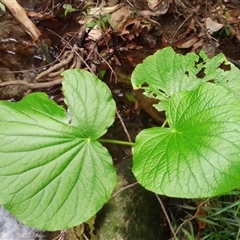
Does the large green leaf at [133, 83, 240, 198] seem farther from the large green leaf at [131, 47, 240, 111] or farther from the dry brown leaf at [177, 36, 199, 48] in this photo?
the dry brown leaf at [177, 36, 199, 48]

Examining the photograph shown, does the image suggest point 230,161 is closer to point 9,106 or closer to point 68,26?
point 9,106

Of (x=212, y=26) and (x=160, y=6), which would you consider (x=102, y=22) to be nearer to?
(x=160, y=6)

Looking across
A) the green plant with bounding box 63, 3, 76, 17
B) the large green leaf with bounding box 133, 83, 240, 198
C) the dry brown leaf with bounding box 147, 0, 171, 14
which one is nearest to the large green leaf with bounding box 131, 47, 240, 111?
the large green leaf with bounding box 133, 83, 240, 198

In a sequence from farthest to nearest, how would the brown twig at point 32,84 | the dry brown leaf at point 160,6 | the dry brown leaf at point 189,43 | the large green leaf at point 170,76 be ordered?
the dry brown leaf at point 160,6, the dry brown leaf at point 189,43, the brown twig at point 32,84, the large green leaf at point 170,76

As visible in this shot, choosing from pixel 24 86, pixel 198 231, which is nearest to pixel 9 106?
pixel 198 231

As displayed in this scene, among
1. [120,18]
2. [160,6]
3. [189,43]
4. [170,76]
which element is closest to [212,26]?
[189,43]

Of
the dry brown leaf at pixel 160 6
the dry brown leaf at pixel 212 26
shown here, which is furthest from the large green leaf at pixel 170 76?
the dry brown leaf at pixel 160 6

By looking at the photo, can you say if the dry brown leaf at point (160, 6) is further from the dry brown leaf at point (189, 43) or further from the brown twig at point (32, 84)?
the brown twig at point (32, 84)
